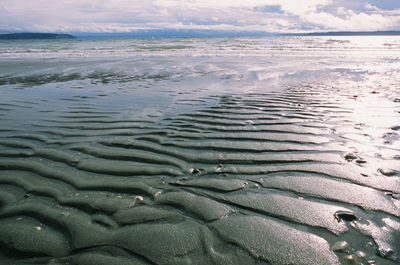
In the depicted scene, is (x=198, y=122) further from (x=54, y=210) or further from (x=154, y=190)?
(x=54, y=210)

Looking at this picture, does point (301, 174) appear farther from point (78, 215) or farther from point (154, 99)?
point (154, 99)

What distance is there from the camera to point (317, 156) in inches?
133

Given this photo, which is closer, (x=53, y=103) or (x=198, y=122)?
(x=198, y=122)

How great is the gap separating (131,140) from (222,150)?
1401 millimetres

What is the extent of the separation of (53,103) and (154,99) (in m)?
2.41

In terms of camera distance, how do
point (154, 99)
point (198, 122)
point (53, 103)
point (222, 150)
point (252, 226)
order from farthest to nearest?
point (154, 99), point (53, 103), point (198, 122), point (222, 150), point (252, 226)

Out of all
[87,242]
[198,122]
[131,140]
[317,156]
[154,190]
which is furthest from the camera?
[198,122]

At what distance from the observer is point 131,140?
4.00 m

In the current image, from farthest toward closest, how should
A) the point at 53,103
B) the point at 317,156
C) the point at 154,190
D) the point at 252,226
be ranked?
the point at 53,103
the point at 317,156
the point at 154,190
the point at 252,226

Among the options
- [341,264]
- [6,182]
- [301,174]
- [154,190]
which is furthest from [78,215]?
[301,174]

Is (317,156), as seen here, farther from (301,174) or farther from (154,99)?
(154,99)

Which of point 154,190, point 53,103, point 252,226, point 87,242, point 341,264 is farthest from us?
point 53,103

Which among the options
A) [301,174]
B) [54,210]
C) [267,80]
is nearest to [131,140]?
[54,210]

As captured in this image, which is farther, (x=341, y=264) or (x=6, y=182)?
(x=6, y=182)
